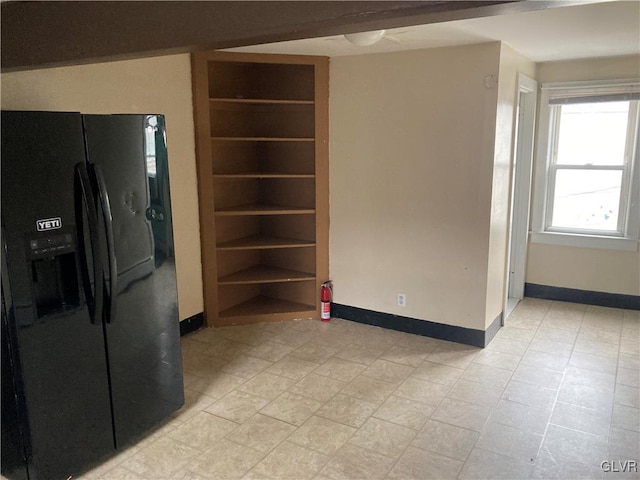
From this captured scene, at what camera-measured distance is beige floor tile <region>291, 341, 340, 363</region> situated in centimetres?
346

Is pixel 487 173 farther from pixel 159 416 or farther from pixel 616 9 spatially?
pixel 159 416

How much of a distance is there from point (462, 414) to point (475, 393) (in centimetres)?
28

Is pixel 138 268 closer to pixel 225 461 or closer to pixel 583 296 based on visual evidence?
pixel 225 461

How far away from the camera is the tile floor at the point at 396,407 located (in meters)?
2.33

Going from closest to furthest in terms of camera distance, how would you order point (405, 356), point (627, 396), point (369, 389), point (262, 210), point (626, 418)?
point (626, 418), point (627, 396), point (369, 389), point (405, 356), point (262, 210)

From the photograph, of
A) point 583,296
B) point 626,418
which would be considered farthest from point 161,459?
point 583,296

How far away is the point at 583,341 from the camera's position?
12.2 feet

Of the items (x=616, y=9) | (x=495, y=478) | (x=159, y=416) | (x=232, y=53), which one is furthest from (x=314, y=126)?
(x=495, y=478)

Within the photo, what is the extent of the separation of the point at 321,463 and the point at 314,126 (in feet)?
8.67

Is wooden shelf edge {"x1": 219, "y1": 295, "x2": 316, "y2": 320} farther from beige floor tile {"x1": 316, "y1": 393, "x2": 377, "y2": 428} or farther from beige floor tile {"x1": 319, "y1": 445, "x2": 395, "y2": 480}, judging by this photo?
beige floor tile {"x1": 319, "y1": 445, "x2": 395, "y2": 480}

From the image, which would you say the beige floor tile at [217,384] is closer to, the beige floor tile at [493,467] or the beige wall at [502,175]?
the beige floor tile at [493,467]

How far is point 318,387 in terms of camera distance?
10.0 feet

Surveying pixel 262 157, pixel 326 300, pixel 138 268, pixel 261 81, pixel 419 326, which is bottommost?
pixel 419 326

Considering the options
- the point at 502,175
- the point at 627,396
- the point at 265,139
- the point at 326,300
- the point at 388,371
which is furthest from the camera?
the point at 326,300
